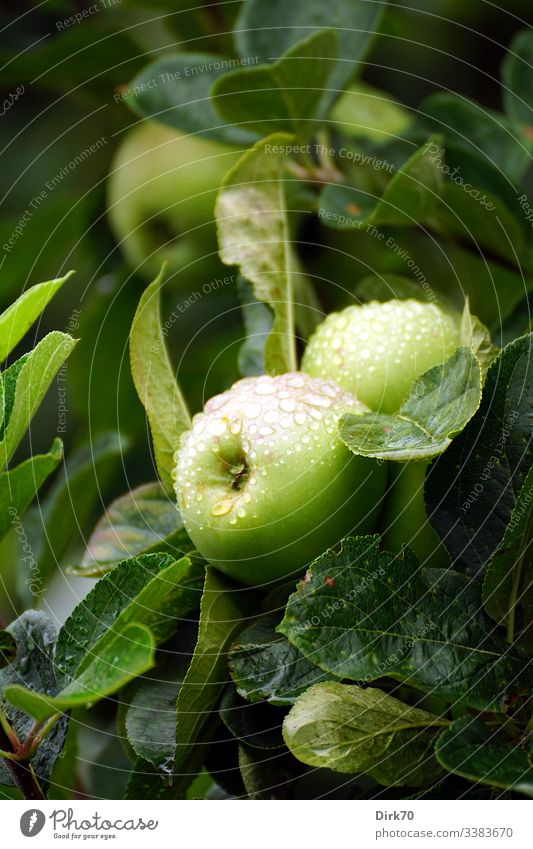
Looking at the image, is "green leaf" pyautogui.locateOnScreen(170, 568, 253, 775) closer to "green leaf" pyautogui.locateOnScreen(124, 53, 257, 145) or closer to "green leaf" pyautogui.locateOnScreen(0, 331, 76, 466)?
"green leaf" pyautogui.locateOnScreen(0, 331, 76, 466)

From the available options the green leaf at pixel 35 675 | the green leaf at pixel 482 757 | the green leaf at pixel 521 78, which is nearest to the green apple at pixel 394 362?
the green leaf at pixel 482 757

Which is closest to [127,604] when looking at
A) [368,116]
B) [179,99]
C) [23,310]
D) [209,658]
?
[209,658]

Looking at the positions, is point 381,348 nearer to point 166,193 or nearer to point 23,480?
point 23,480

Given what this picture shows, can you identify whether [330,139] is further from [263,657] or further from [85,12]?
[263,657]

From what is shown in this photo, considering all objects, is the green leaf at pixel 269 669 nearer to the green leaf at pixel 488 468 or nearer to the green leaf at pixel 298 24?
the green leaf at pixel 488 468

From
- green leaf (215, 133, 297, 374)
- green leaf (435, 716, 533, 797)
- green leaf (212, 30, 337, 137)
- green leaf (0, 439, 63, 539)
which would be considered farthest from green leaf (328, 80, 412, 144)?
green leaf (435, 716, 533, 797)

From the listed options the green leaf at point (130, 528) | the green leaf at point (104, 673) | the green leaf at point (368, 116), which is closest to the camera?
the green leaf at point (104, 673)

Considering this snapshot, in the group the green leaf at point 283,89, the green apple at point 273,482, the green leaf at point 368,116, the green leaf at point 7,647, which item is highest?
the green leaf at point 368,116
